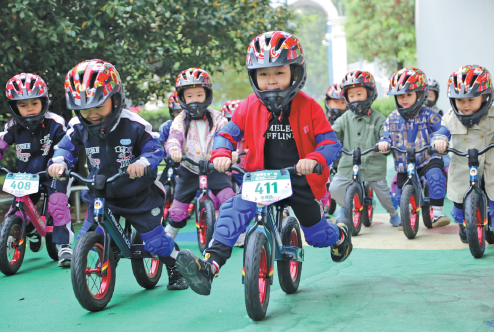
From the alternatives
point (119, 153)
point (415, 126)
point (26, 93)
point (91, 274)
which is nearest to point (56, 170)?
point (119, 153)

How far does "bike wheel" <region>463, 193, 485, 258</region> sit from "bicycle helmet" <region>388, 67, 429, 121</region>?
196 centimetres

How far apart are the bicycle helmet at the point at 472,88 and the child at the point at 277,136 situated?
256 centimetres

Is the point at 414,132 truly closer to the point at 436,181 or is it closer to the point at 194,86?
the point at 436,181

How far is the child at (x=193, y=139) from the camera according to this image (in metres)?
7.40

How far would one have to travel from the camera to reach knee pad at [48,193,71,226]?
680 centimetres

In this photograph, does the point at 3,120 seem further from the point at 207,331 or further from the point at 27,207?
the point at 207,331

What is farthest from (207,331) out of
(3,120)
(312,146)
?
(3,120)

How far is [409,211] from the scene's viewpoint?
739cm

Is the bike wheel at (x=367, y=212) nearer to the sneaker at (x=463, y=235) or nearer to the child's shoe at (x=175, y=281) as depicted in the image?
the sneaker at (x=463, y=235)

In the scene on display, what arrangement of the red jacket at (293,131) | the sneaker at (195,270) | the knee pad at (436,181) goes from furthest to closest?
the knee pad at (436,181), the red jacket at (293,131), the sneaker at (195,270)

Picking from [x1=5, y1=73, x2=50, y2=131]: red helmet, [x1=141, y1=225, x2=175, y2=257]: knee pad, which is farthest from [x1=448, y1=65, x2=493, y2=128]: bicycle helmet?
[x1=5, y1=73, x2=50, y2=131]: red helmet

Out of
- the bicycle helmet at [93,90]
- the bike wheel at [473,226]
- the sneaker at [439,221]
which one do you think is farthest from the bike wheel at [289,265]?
the sneaker at [439,221]

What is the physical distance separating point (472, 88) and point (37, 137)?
505 cm

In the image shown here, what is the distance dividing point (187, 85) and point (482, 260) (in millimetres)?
4009
